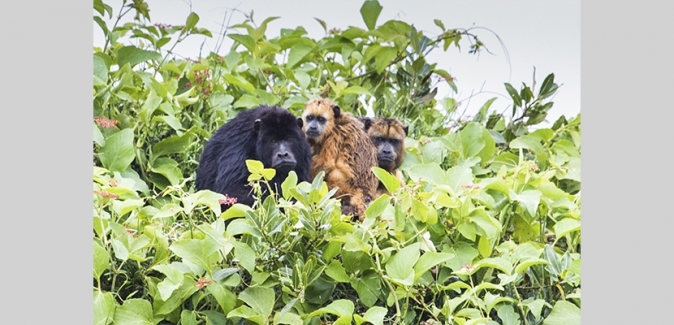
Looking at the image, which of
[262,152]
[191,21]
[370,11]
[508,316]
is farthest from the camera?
[370,11]

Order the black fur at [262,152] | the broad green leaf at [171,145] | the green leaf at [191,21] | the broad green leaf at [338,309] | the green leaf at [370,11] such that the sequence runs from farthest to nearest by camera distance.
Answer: the green leaf at [370,11]
the green leaf at [191,21]
the broad green leaf at [171,145]
the black fur at [262,152]
the broad green leaf at [338,309]

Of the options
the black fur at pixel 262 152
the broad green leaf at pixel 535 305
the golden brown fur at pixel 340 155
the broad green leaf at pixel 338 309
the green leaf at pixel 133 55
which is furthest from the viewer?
the green leaf at pixel 133 55

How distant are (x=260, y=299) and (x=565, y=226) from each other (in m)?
1.11

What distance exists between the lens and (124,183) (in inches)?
137

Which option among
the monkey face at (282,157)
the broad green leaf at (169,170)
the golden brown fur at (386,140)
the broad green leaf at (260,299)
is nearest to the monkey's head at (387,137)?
the golden brown fur at (386,140)

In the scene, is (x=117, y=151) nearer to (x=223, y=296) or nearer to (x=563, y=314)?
(x=223, y=296)

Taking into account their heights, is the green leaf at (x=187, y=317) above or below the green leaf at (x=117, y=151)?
below

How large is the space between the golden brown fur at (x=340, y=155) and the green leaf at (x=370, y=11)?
102 centimetres

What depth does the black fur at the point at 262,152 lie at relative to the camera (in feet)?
11.9

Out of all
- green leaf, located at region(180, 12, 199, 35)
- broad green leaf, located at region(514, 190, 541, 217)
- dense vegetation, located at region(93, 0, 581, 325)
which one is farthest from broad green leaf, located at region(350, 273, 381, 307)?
green leaf, located at region(180, 12, 199, 35)

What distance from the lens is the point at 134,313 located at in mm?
3084

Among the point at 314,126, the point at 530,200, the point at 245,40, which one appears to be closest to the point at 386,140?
the point at 314,126

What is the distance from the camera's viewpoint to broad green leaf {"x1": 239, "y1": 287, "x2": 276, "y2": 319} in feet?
10.1

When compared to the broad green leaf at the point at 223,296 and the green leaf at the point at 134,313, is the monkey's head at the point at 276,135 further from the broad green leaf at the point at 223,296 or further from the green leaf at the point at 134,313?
the green leaf at the point at 134,313
